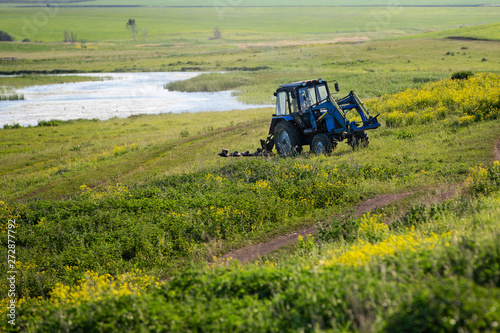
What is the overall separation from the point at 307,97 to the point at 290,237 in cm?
932

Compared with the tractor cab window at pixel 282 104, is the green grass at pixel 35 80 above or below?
above

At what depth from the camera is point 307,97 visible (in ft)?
61.6

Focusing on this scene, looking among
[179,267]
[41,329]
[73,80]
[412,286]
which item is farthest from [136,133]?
[73,80]

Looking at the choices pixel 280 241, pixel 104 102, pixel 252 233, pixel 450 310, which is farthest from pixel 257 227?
pixel 104 102

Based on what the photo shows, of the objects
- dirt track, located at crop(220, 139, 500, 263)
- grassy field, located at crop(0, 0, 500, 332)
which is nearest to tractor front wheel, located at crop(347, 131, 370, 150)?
grassy field, located at crop(0, 0, 500, 332)

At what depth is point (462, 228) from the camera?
760 centimetres

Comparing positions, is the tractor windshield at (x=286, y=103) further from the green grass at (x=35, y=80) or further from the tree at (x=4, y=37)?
the tree at (x=4, y=37)

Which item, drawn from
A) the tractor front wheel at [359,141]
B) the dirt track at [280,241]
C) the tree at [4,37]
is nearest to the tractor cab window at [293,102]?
the tractor front wheel at [359,141]

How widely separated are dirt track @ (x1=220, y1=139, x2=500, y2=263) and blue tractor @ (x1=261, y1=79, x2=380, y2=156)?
544cm

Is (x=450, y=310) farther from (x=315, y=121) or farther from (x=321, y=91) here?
(x=321, y=91)

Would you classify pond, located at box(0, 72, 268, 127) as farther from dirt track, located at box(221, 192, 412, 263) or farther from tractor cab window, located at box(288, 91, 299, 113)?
dirt track, located at box(221, 192, 412, 263)

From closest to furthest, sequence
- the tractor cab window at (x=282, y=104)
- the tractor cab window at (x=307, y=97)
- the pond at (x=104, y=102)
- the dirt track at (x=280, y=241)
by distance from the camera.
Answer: the dirt track at (x=280, y=241) < the tractor cab window at (x=307, y=97) < the tractor cab window at (x=282, y=104) < the pond at (x=104, y=102)

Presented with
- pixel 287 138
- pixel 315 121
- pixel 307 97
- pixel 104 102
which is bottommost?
pixel 287 138

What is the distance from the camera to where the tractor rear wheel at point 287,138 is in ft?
62.3
